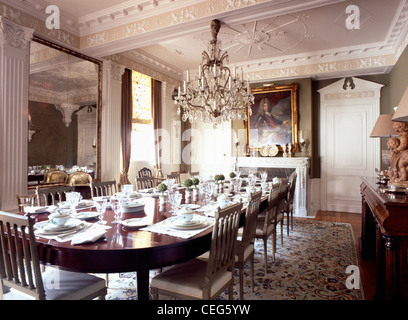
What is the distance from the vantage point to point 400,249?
1.72 metres

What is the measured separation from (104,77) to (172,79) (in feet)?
7.41

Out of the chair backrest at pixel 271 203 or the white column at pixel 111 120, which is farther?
the white column at pixel 111 120

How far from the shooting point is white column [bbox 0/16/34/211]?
11.0 feet

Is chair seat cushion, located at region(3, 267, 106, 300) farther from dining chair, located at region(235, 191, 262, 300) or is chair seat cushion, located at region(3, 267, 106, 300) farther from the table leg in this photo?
dining chair, located at region(235, 191, 262, 300)

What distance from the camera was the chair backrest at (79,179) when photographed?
4211mm

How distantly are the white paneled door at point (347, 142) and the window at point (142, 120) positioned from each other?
13.5 ft

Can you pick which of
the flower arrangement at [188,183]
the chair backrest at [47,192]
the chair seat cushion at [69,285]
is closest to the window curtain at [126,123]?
the chair backrest at [47,192]

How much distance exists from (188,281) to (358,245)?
10.4ft

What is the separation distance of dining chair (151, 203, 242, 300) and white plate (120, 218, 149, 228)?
387 millimetres

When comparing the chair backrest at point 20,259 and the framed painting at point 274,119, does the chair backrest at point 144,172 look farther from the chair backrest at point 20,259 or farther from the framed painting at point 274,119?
the chair backrest at point 20,259

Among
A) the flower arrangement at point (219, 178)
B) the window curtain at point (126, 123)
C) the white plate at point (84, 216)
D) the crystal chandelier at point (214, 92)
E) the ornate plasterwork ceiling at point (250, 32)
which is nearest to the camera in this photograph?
the white plate at point (84, 216)

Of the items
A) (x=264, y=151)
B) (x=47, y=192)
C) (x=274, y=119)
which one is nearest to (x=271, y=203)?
(x=47, y=192)

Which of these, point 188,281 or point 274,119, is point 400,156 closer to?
point 188,281

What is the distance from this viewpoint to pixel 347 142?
20.0ft
